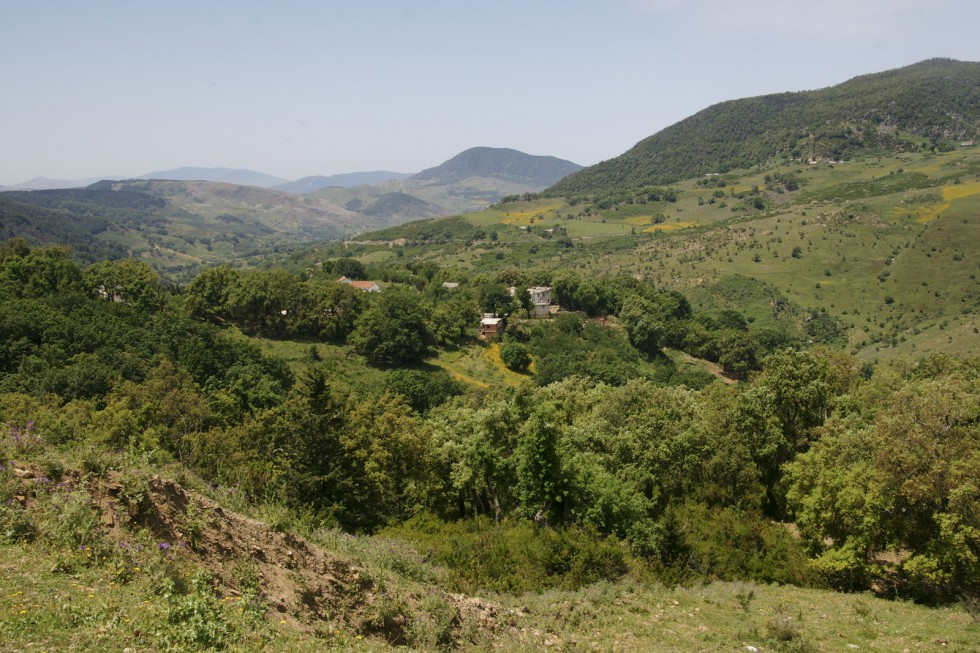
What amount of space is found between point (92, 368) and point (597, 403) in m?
36.3

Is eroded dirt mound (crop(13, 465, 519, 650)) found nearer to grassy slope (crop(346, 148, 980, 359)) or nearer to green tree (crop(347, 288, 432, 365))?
green tree (crop(347, 288, 432, 365))

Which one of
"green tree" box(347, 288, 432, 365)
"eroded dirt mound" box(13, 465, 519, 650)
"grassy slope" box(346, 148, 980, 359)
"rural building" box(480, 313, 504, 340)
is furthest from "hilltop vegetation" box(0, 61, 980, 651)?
"grassy slope" box(346, 148, 980, 359)

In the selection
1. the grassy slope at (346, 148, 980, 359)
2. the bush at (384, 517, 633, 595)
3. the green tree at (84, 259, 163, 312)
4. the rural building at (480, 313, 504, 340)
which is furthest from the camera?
the grassy slope at (346, 148, 980, 359)

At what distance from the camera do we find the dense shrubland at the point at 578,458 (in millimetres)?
18031

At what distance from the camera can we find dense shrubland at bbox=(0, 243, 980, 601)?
59.2 ft

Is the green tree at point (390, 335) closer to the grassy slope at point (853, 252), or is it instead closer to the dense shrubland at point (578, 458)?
the dense shrubland at point (578, 458)

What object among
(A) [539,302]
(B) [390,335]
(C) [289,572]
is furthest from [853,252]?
(C) [289,572]

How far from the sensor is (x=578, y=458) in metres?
24.2

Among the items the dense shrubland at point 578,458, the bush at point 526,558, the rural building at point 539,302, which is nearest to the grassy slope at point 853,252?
the rural building at point 539,302

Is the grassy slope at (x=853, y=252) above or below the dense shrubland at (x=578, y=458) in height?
above

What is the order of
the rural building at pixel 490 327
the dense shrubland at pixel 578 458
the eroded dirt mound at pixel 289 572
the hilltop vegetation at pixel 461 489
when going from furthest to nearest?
the rural building at pixel 490 327 < the dense shrubland at pixel 578 458 < the eroded dirt mound at pixel 289 572 < the hilltop vegetation at pixel 461 489

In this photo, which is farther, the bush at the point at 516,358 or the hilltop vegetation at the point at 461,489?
the bush at the point at 516,358

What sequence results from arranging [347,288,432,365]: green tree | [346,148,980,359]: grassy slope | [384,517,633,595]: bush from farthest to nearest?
[346,148,980,359]: grassy slope → [347,288,432,365]: green tree → [384,517,633,595]: bush

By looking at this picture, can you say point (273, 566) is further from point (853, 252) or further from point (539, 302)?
point (853, 252)
